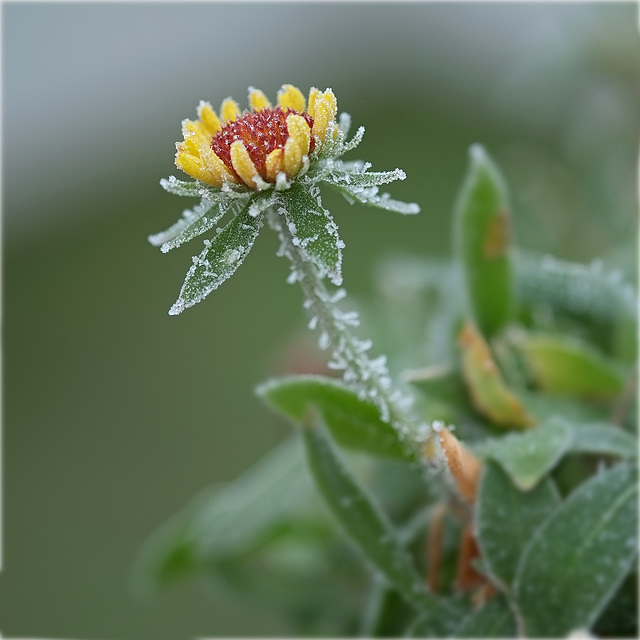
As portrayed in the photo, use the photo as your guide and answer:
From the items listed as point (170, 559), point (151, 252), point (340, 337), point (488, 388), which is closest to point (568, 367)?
point (488, 388)

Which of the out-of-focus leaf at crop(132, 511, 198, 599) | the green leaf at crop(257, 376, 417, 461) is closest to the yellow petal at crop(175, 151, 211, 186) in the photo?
the green leaf at crop(257, 376, 417, 461)

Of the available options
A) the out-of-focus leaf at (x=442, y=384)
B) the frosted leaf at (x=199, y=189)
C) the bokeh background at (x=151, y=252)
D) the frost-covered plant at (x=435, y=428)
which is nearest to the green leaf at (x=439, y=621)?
the frost-covered plant at (x=435, y=428)

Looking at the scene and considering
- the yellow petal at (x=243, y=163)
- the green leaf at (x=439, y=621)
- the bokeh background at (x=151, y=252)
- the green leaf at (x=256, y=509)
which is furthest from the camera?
the bokeh background at (x=151, y=252)

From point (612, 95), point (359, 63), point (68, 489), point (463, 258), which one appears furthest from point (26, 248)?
point (463, 258)

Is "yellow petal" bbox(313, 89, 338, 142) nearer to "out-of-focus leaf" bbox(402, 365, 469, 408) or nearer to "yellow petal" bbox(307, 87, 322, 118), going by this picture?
"yellow petal" bbox(307, 87, 322, 118)

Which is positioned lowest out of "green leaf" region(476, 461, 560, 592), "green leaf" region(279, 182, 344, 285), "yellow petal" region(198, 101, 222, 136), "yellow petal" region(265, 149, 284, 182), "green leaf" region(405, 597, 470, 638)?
"green leaf" region(405, 597, 470, 638)

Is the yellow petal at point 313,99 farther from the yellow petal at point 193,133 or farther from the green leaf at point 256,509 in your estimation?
the green leaf at point 256,509

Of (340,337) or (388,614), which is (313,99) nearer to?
(340,337)
